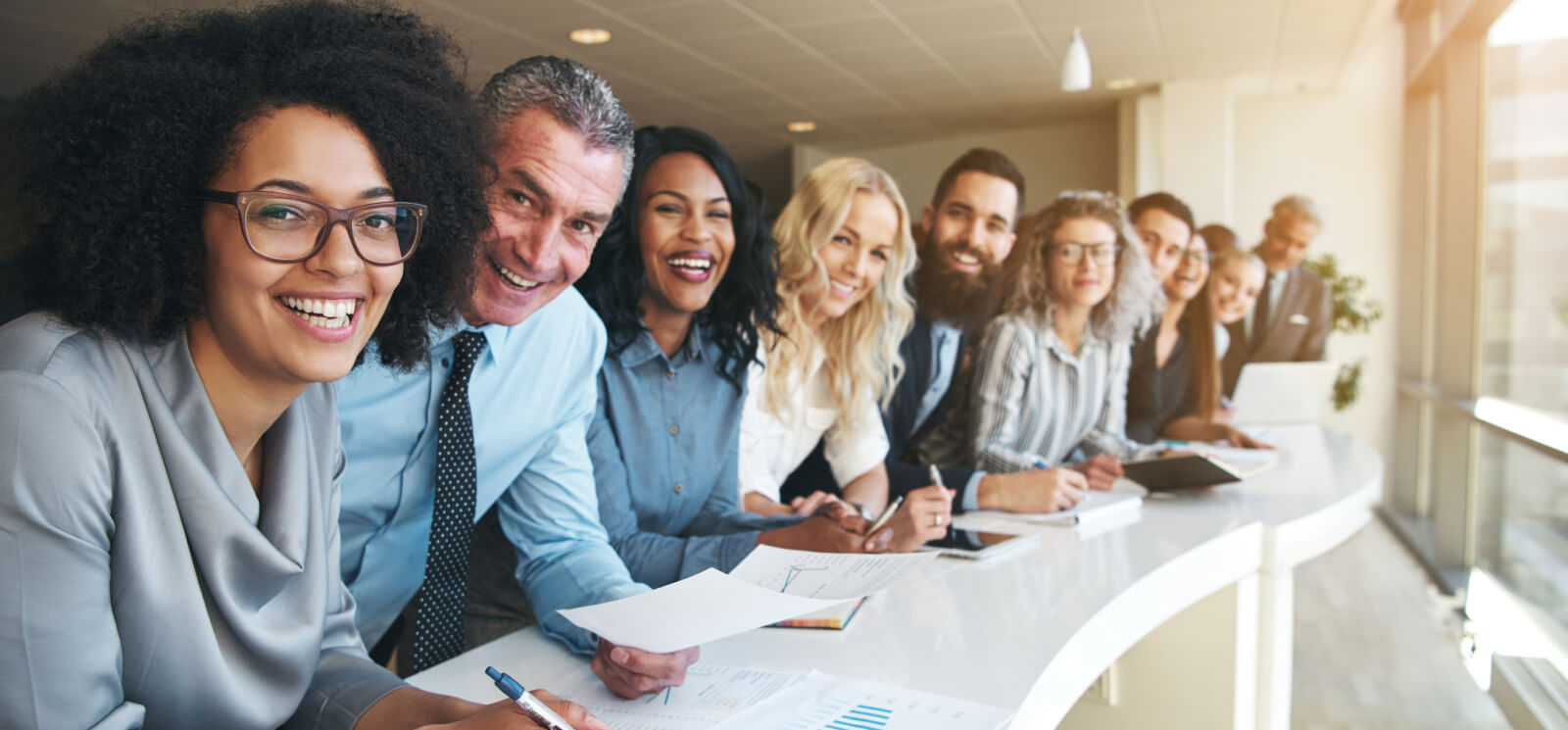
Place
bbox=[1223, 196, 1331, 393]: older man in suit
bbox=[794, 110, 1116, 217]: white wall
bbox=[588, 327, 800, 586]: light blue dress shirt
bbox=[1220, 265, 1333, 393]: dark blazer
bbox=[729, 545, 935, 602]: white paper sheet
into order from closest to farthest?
1. bbox=[729, 545, 935, 602]: white paper sheet
2. bbox=[588, 327, 800, 586]: light blue dress shirt
3. bbox=[1220, 265, 1333, 393]: dark blazer
4. bbox=[1223, 196, 1331, 393]: older man in suit
5. bbox=[794, 110, 1116, 217]: white wall

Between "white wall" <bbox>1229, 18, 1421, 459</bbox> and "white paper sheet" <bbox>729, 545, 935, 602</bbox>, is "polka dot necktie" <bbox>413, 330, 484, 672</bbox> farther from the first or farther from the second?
"white wall" <bbox>1229, 18, 1421, 459</bbox>

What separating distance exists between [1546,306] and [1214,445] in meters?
2.59

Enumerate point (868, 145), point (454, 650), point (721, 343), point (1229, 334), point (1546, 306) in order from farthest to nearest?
point (868, 145), point (1546, 306), point (1229, 334), point (721, 343), point (454, 650)

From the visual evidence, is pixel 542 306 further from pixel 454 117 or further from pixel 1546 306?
pixel 1546 306

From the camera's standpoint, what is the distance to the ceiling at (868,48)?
5.45 meters

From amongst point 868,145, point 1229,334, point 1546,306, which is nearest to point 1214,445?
point 1229,334

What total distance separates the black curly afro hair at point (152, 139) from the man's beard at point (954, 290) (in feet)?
6.77

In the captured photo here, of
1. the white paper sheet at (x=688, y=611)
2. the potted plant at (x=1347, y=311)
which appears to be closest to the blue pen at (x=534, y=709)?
the white paper sheet at (x=688, y=611)

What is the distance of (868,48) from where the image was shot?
6.32 meters

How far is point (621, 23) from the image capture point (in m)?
5.59

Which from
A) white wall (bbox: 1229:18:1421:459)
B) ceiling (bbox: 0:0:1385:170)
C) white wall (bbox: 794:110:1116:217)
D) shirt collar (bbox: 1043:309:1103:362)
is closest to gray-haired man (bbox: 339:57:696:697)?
shirt collar (bbox: 1043:309:1103:362)

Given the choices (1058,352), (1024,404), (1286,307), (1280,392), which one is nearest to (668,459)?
(1024,404)

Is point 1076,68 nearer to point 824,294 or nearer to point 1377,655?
point 824,294

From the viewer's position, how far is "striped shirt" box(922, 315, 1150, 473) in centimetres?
300
